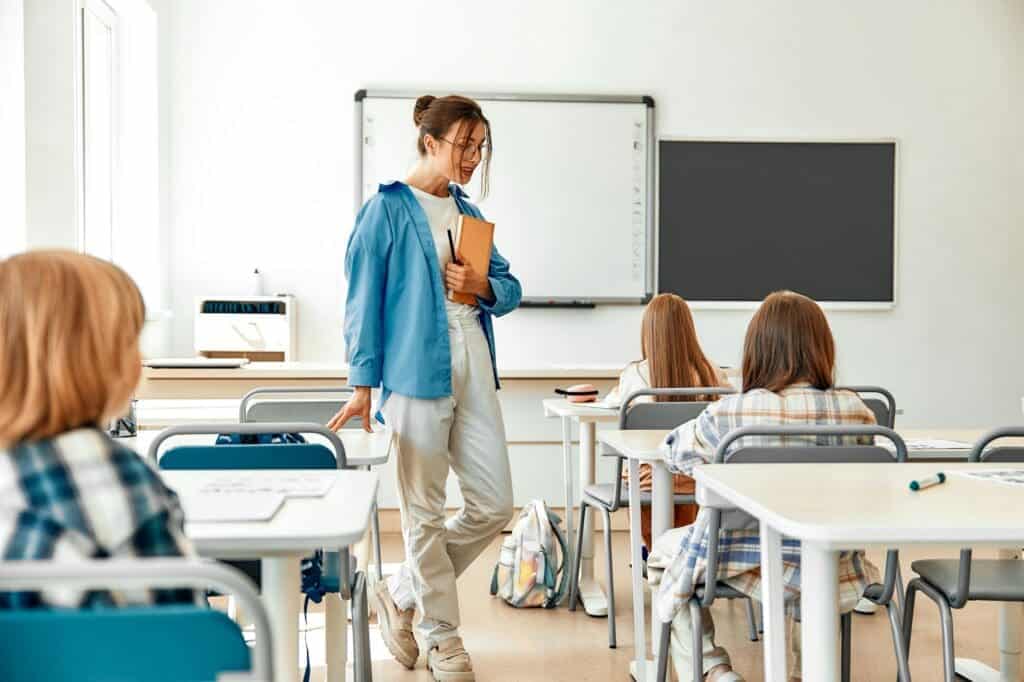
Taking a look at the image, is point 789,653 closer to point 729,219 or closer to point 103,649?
point 103,649

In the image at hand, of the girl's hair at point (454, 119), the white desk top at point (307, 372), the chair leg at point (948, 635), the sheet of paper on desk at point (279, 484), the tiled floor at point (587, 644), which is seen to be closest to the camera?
the sheet of paper on desk at point (279, 484)

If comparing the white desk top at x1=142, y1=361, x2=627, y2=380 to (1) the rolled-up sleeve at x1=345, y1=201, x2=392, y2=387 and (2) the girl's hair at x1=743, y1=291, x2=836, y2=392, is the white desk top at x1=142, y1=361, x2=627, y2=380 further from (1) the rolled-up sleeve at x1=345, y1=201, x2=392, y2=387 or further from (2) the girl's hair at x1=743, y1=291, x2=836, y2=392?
(2) the girl's hair at x1=743, y1=291, x2=836, y2=392

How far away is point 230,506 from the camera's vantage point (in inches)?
59.4

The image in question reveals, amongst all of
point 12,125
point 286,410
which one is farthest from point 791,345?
point 12,125

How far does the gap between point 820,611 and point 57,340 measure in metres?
1.07

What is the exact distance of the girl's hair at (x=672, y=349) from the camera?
3326 mm

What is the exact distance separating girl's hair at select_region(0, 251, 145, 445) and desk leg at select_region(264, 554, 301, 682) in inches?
19.3

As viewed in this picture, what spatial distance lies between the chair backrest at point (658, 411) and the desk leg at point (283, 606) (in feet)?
5.26

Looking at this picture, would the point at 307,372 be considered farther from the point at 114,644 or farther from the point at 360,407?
the point at 114,644

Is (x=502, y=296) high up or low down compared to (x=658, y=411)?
up

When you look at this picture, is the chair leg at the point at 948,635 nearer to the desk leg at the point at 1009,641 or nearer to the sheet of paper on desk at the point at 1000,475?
the sheet of paper on desk at the point at 1000,475

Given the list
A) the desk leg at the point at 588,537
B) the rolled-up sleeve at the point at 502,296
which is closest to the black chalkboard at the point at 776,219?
the desk leg at the point at 588,537

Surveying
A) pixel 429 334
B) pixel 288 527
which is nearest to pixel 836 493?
pixel 288 527

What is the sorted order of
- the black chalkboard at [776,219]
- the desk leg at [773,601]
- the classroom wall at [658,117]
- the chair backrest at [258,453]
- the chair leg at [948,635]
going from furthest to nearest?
the black chalkboard at [776,219] → the classroom wall at [658,117] → the chair leg at [948,635] → the chair backrest at [258,453] → the desk leg at [773,601]
